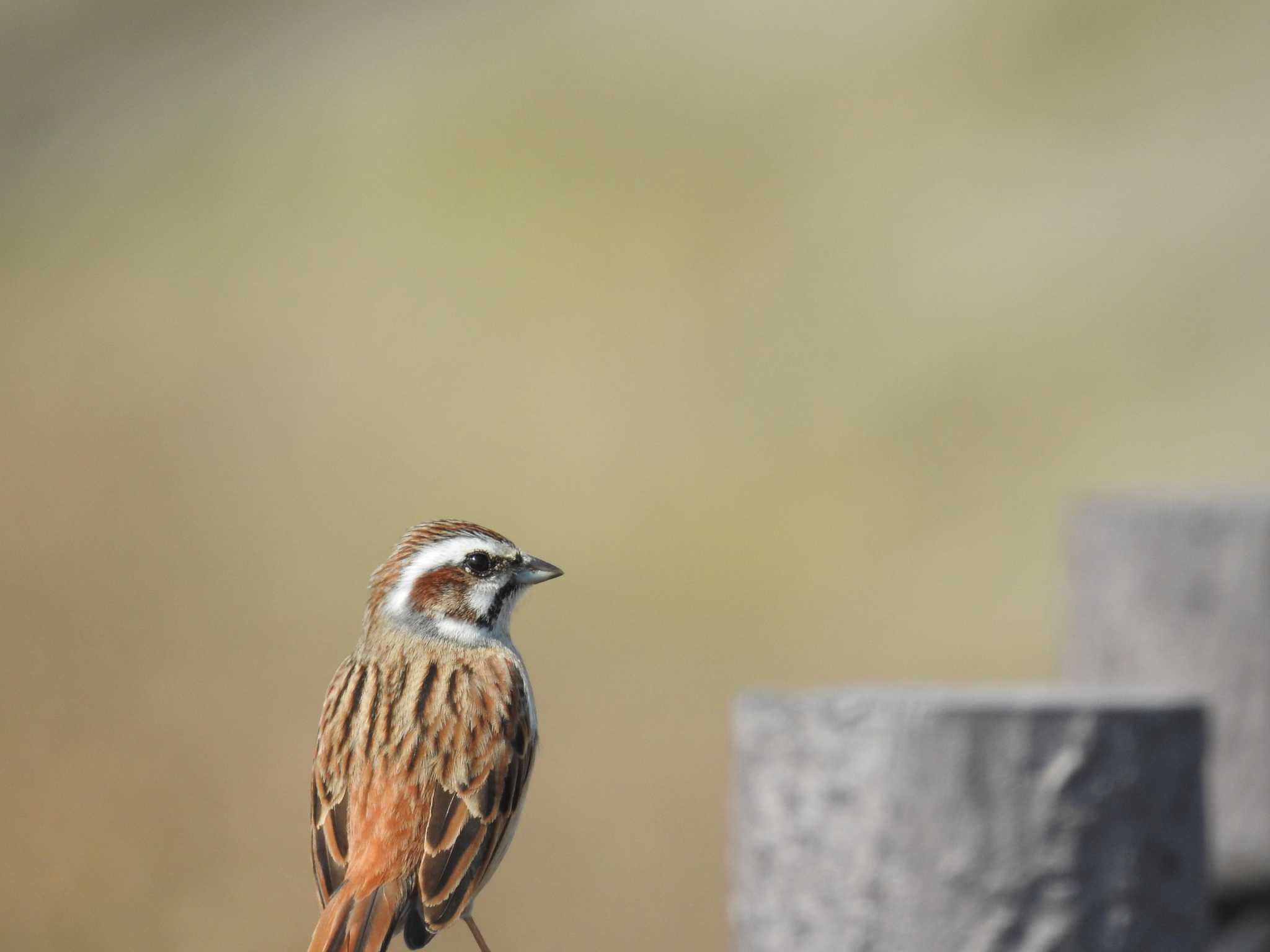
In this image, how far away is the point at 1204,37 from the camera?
19344 millimetres

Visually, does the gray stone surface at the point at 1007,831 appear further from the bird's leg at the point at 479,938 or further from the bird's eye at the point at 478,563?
the bird's leg at the point at 479,938

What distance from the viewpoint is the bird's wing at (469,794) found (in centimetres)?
150

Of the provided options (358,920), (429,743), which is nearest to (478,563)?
(429,743)

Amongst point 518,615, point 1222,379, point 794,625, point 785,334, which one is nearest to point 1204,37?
point 1222,379

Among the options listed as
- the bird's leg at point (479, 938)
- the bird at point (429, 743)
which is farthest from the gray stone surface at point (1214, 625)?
the bird's leg at point (479, 938)

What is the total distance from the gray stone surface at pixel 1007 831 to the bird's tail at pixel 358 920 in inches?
65.9

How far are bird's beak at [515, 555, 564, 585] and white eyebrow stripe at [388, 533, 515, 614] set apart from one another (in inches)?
0.9

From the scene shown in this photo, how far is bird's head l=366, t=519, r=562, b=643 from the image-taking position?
1.50m

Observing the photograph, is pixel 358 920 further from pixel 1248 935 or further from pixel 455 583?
pixel 1248 935

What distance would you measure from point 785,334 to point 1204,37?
7.09m

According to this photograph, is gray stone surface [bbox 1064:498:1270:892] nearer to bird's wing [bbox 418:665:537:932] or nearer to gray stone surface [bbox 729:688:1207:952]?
gray stone surface [bbox 729:688:1207:952]

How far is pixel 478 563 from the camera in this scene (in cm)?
157

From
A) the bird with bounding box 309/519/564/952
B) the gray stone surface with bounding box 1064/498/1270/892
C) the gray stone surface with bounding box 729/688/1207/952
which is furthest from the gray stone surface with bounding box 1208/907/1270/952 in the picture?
the bird with bounding box 309/519/564/952

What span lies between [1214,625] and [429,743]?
4035 mm
